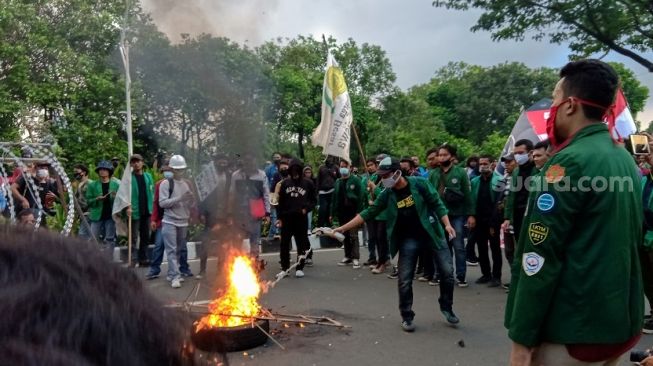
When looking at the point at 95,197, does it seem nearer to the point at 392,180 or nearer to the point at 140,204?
the point at 140,204

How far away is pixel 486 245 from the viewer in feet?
28.4

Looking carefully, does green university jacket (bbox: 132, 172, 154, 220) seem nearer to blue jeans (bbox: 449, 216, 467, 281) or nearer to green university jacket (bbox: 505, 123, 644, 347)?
blue jeans (bbox: 449, 216, 467, 281)

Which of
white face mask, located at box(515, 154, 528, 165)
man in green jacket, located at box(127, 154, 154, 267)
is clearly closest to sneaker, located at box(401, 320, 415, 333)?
white face mask, located at box(515, 154, 528, 165)

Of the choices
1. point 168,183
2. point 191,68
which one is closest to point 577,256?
point 168,183

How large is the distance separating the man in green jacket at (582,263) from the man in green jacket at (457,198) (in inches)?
239

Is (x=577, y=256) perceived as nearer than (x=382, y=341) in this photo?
Yes

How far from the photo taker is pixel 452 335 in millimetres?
5977

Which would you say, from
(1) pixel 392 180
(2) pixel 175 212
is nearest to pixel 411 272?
(1) pixel 392 180

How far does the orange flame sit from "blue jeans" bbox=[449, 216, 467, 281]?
339 centimetres

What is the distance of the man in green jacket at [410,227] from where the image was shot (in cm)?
617

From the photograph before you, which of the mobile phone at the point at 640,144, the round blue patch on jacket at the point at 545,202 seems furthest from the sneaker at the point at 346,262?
the round blue patch on jacket at the point at 545,202

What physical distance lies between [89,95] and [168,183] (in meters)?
14.5

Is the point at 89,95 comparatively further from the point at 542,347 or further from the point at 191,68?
the point at 542,347

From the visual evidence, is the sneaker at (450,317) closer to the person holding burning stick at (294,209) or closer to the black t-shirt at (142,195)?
the person holding burning stick at (294,209)
